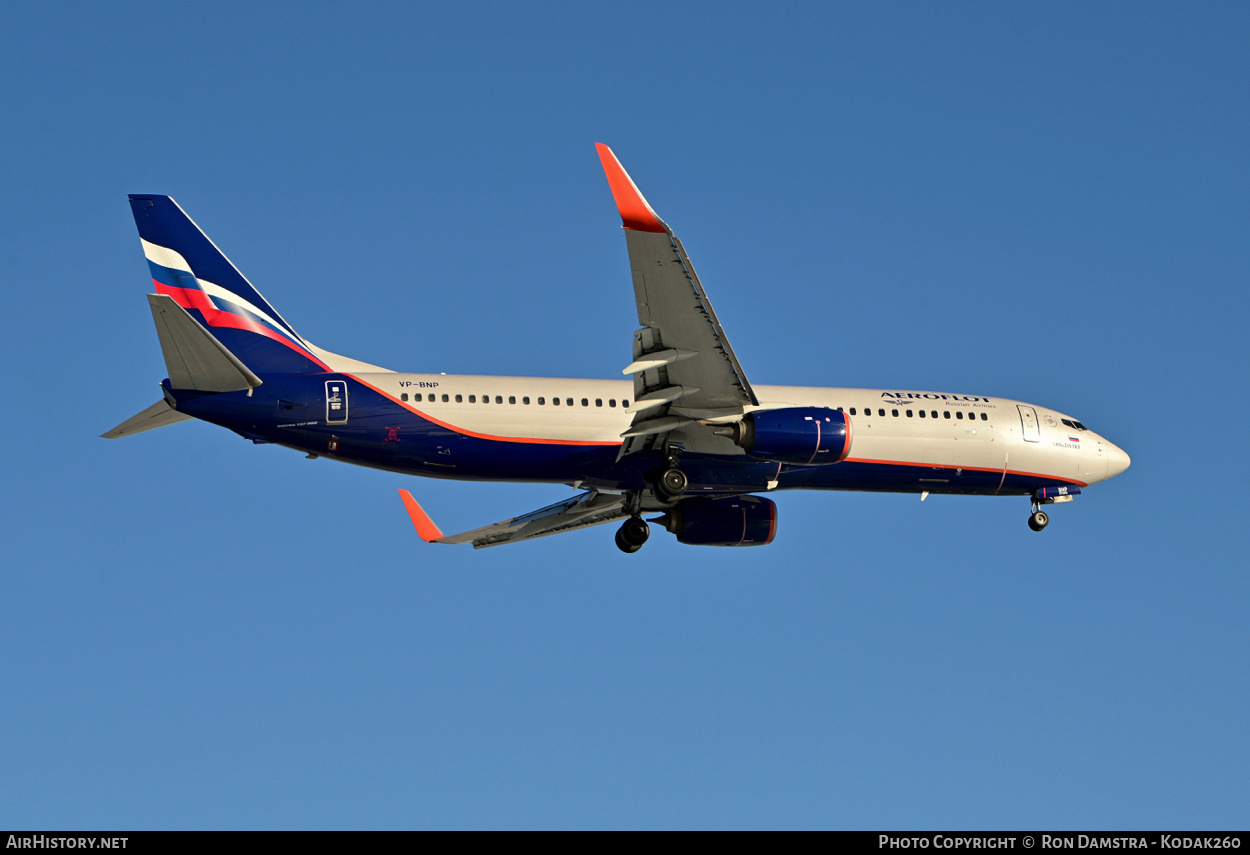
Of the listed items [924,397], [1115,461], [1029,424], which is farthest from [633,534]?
[1115,461]

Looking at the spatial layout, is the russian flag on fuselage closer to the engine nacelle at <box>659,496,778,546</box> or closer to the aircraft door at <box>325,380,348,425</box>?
the aircraft door at <box>325,380,348,425</box>

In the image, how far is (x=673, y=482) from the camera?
32.7 meters

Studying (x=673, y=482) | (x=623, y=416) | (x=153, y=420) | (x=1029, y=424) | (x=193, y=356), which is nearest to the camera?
(x=193, y=356)

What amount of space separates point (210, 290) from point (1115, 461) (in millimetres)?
25234

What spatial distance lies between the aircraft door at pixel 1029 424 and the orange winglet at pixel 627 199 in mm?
15807

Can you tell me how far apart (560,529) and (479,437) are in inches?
299

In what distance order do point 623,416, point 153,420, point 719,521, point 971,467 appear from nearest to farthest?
point 153,420 < point 623,416 < point 971,467 < point 719,521

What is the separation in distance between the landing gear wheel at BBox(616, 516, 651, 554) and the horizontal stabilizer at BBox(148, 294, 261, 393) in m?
11.0

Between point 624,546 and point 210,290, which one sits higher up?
point 210,290

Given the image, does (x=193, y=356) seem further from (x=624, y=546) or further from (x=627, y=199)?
(x=624, y=546)

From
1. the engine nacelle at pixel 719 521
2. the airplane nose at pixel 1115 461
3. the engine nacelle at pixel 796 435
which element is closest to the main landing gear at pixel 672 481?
the engine nacelle at pixel 796 435

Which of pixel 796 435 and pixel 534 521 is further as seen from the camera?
pixel 534 521
